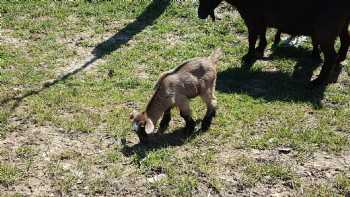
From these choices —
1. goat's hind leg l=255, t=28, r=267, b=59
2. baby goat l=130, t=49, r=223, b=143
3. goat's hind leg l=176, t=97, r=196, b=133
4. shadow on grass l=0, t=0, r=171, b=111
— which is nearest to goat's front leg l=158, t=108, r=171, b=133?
baby goat l=130, t=49, r=223, b=143

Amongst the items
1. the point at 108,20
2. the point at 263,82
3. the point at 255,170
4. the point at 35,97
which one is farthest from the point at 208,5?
the point at 255,170

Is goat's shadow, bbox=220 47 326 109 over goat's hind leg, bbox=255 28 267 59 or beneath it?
beneath

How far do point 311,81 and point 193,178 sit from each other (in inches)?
127

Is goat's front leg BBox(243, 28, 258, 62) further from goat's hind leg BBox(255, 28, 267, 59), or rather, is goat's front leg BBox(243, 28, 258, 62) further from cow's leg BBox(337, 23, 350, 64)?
cow's leg BBox(337, 23, 350, 64)

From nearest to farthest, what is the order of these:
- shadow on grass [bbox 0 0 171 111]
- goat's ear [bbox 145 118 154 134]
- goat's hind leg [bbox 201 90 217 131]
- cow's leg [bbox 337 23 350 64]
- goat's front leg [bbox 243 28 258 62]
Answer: goat's ear [bbox 145 118 154 134] → goat's hind leg [bbox 201 90 217 131] → shadow on grass [bbox 0 0 171 111] → cow's leg [bbox 337 23 350 64] → goat's front leg [bbox 243 28 258 62]

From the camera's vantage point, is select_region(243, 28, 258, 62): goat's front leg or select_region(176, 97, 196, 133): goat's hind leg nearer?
select_region(176, 97, 196, 133): goat's hind leg

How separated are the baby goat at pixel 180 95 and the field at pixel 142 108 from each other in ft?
0.81

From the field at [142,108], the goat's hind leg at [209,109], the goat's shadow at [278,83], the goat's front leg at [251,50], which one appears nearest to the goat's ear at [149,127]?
the field at [142,108]

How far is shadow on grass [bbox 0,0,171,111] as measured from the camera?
344 inches

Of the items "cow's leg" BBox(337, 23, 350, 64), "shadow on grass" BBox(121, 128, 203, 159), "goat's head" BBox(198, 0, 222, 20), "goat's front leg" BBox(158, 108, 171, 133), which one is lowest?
"shadow on grass" BBox(121, 128, 203, 159)

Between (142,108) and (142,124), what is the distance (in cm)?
123

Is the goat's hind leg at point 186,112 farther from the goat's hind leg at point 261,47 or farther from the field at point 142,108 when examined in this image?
the goat's hind leg at point 261,47

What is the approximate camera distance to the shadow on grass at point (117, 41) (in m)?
8.73

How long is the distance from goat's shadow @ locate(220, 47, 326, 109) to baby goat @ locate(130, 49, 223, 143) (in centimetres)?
129
